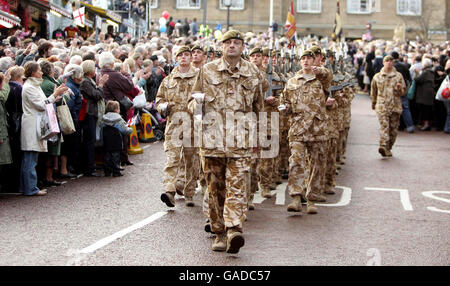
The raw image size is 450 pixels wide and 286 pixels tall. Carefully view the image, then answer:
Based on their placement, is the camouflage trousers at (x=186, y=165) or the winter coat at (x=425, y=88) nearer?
the camouflage trousers at (x=186, y=165)

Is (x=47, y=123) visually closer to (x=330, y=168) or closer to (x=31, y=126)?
(x=31, y=126)

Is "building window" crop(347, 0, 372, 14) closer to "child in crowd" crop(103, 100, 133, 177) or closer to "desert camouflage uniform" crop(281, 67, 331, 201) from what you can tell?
"child in crowd" crop(103, 100, 133, 177)

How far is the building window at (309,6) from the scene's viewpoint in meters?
59.9

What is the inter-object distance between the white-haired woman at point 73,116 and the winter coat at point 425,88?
1284 cm

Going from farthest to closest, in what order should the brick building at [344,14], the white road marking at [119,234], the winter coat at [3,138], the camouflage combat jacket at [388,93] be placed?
the brick building at [344,14] → the camouflage combat jacket at [388,93] → the winter coat at [3,138] → the white road marking at [119,234]

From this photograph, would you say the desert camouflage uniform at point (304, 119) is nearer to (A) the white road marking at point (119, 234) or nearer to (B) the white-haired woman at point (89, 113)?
(A) the white road marking at point (119, 234)

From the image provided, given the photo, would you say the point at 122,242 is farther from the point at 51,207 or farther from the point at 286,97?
the point at 286,97

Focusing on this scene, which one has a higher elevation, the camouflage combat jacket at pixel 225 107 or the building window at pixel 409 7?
the building window at pixel 409 7

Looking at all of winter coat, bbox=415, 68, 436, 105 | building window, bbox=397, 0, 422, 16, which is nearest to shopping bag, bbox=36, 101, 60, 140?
winter coat, bbox=415, 68, 436, 105

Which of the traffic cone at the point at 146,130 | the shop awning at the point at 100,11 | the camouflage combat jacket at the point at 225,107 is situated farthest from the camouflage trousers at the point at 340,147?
the shop awning at the point at 100,11

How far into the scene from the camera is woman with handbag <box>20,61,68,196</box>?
1162 cm

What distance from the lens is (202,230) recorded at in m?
9.39

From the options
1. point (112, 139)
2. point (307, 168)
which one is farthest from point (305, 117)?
point (112, 139)
